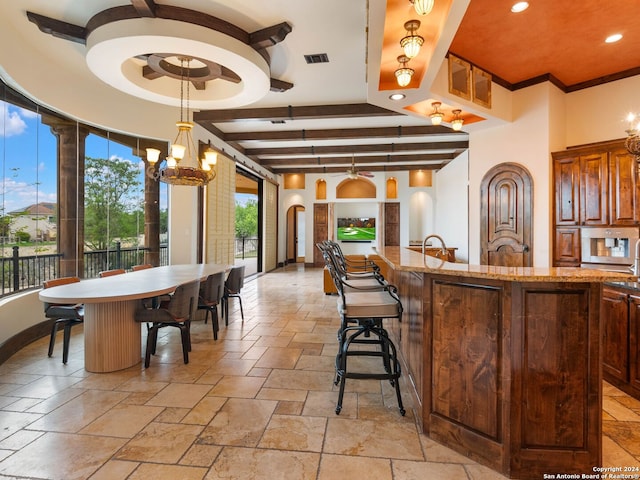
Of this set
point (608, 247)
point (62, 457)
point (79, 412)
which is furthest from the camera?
point (608, 247)

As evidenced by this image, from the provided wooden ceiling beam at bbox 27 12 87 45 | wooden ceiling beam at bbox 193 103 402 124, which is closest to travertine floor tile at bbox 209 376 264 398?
wooden ceiling beam at bbox 27 12 87 45

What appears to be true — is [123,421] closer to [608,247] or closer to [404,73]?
[404,73]

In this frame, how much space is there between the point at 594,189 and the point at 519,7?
94.5 inches

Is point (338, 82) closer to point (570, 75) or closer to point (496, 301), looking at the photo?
point (570, 75)

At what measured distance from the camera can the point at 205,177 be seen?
430cm

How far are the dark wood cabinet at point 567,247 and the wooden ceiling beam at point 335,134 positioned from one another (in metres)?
3.27

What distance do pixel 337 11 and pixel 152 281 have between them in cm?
320

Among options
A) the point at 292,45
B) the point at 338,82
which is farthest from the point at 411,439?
the point at 338,82

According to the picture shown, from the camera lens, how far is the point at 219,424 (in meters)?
2.20

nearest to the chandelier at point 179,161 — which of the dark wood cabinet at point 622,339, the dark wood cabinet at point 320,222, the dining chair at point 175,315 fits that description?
the dining chair at point 175,315

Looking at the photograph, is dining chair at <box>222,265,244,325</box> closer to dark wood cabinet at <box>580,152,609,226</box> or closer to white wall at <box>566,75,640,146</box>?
dark wood cabinet at <box>580,152,609,226</box>

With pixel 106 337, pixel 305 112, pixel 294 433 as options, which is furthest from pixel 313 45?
pixel 294 433

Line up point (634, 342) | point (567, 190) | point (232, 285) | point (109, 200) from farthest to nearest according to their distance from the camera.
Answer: point (109, 200)
point (232, 285)
point (567, 190)
point (634, 342)

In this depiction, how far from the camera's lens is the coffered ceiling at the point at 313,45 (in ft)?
9.93
